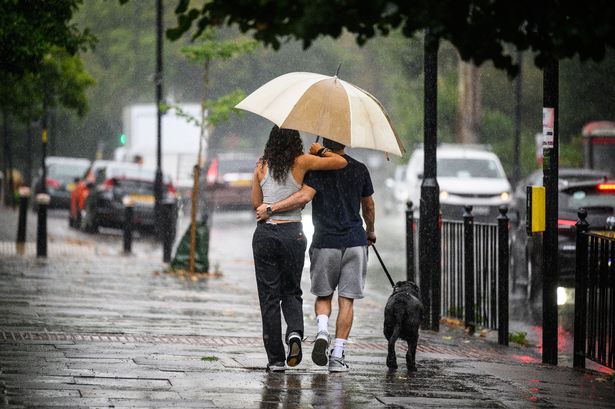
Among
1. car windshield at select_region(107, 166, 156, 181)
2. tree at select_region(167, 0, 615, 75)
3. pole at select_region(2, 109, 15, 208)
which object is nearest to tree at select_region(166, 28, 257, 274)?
car windshield at select_region(107, 166, 156, 181)

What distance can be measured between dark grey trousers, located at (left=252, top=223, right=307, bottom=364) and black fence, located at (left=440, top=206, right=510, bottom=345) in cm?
341

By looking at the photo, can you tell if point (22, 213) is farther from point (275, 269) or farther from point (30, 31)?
point (275, 269)

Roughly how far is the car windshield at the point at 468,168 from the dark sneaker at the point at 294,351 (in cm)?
1981

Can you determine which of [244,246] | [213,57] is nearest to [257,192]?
[213,57]

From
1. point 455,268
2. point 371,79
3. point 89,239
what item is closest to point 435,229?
point 455,268

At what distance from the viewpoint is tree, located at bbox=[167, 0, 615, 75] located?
18.5 ft

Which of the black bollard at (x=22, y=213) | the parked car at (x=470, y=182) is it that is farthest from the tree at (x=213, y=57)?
the parked car at (x=470, y=182)

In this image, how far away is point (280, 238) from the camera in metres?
8.68

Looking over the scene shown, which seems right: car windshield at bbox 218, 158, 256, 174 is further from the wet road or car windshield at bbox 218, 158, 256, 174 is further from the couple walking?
the couple walking

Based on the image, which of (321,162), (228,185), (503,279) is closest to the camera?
(321,162)

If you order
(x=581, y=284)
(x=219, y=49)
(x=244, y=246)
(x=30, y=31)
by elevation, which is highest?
(x=219, y=49)

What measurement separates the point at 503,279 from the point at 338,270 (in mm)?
3114

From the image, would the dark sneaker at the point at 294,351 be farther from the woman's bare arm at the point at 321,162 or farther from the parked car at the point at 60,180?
the parked car at the point at 60,180

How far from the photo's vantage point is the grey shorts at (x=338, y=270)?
8.90 meters
